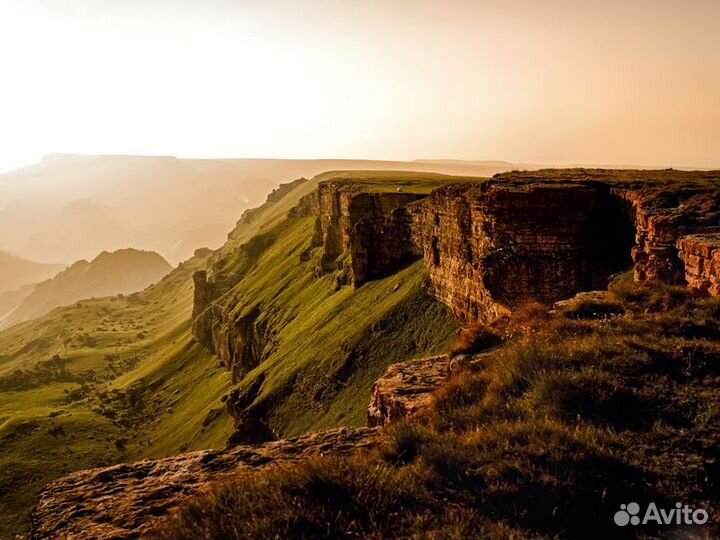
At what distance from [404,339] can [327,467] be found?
32.8m

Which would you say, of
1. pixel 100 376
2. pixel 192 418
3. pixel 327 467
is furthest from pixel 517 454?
pixel 100 376

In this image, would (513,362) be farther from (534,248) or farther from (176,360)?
(176,360)

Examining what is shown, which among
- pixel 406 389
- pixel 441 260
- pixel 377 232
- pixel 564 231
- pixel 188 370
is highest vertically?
pixel 564 231

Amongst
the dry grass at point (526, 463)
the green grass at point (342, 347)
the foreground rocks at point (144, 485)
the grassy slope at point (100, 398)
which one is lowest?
the grassy slope at point (100, 398)

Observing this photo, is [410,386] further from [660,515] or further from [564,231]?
[564,231]

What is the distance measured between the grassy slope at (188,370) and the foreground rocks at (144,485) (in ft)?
83.0

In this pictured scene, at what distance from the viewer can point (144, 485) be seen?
28.1ft

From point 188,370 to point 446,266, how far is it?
67820mm

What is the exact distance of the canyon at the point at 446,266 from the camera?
8728 millimetres

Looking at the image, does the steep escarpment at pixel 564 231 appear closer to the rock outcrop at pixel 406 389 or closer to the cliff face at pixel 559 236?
the cliff face at pixel 559 236

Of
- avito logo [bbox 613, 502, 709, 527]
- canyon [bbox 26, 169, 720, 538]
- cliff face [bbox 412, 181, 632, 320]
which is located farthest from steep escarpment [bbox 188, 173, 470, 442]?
avito logo [bbox 613, 502, 709, 527]

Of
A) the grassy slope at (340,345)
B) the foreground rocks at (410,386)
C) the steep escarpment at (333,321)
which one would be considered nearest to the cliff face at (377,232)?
the steep escarpment at (333,321)

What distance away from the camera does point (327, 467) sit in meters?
7.20

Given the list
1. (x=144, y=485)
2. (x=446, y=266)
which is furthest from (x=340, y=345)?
(x=144, y=485)
